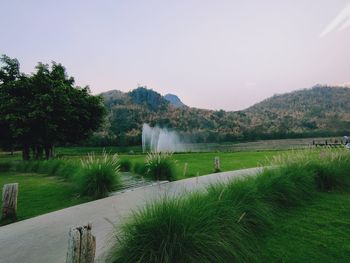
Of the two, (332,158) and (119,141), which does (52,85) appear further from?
(119,141)

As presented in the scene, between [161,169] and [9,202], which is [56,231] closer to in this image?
[9,202]

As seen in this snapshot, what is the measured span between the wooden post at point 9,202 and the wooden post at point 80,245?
14.8ft

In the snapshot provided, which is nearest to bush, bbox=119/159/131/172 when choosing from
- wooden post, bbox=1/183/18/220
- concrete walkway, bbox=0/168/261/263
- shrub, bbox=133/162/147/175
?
shrub, bbox=133/162/147/175

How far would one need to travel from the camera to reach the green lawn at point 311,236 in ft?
12.6

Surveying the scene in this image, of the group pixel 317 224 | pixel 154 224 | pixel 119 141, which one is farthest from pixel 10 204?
pixel 119 141

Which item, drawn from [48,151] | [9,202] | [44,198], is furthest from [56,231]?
[48,151]

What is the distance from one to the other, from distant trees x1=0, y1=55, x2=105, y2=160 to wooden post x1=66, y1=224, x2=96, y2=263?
58.8 ft

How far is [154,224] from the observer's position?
315 cm

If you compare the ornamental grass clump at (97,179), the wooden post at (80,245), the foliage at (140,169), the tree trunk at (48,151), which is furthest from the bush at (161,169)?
the tree trunk at (48,151)

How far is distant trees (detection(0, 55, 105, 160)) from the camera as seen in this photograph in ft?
62.9

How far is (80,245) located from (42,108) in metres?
18.9

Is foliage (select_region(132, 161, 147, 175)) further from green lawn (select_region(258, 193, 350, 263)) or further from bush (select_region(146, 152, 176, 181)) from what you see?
green lawn (select_region(258, 193, 350, 263))

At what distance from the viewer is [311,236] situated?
4547mm

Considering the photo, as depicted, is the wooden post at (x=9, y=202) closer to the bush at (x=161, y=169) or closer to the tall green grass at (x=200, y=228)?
the tall green grass at (x=200, y=228)
